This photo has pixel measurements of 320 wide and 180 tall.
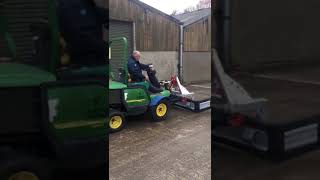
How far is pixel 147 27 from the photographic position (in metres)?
10.1

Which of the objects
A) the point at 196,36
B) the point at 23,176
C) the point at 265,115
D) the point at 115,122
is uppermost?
the point at 196,36

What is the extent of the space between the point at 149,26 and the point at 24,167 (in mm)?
9631

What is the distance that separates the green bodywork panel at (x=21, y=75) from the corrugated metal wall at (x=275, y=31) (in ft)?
1.55

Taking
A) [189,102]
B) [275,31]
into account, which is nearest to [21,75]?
[275,31]

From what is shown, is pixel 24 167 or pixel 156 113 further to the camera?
pixel 156 113

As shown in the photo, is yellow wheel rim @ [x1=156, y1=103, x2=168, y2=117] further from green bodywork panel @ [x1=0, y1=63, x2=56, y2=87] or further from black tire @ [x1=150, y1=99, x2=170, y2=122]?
green bodywork panel @ [x1=0, y1=63, x2=56, y2=87]

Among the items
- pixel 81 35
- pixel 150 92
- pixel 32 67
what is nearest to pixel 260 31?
pixel 81 35

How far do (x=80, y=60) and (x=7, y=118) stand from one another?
0.68 ft

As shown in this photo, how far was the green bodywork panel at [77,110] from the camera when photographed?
777 millimetres

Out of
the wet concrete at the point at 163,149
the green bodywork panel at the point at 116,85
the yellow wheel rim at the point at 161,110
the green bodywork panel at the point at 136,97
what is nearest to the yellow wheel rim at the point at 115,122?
the wet concrete at the point at 163,149

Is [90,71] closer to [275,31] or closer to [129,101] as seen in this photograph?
[275,31]

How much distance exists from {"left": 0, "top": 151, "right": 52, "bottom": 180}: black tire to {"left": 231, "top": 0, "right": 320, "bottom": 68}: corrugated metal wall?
54 cm

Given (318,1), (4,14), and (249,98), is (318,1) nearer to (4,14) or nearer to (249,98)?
(249,98)

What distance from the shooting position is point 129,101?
17.0 feet
